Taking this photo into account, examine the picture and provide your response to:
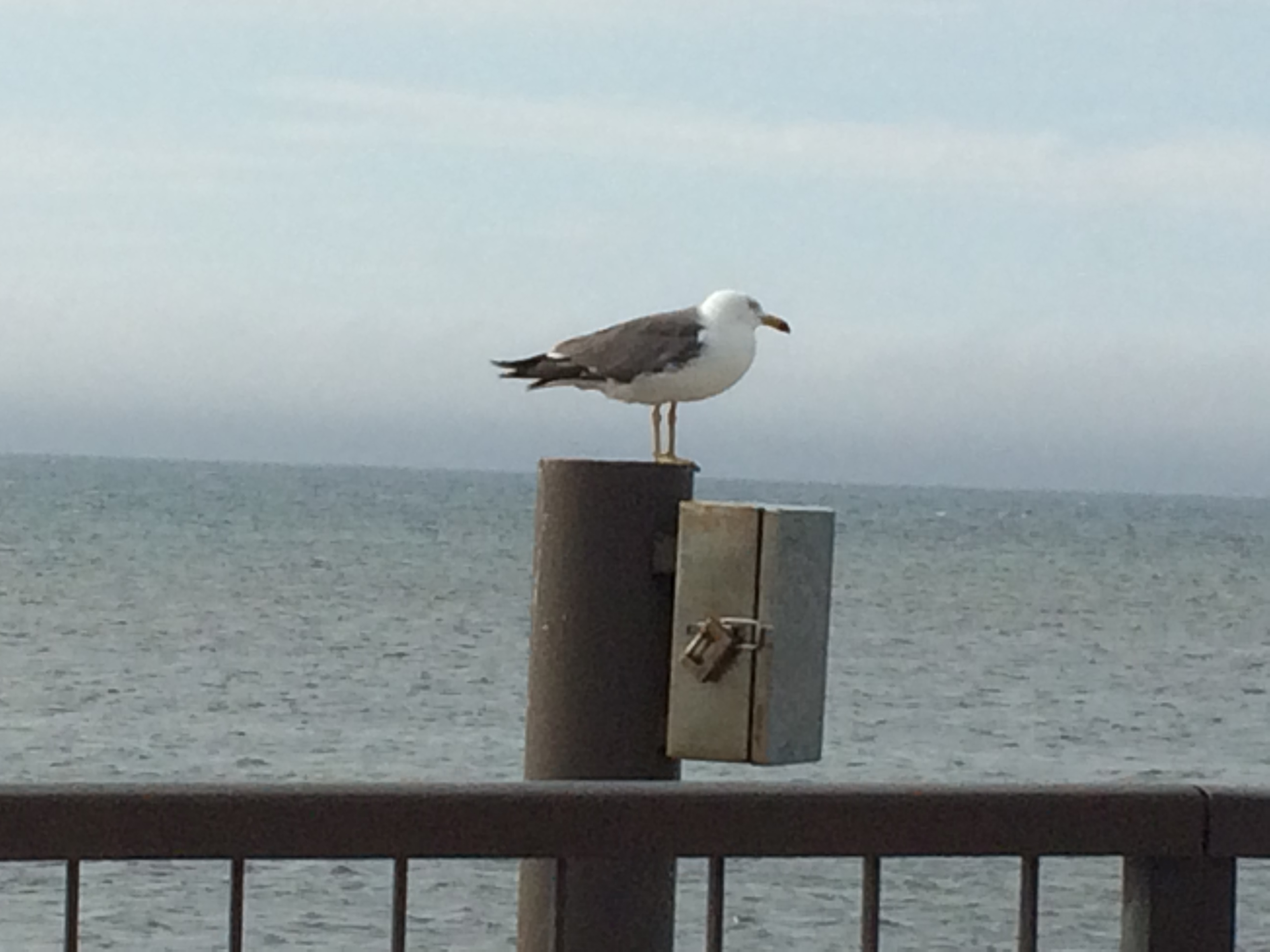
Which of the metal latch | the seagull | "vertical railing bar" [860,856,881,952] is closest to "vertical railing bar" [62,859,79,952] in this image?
"vertical railing bar" [860,856,881,952]

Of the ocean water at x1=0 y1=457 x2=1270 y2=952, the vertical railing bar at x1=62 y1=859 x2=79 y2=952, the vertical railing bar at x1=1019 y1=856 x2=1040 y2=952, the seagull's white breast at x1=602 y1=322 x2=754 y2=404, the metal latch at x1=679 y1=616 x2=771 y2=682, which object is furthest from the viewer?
the ocean water at x1=0 y1=457 x2=1270 y2=952

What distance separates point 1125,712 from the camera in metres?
42.7

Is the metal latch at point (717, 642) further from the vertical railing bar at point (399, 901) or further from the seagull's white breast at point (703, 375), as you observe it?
the seagull's white breast at point (703, 375)

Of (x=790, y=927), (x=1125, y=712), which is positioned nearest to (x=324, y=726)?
(x=1125, y=712)

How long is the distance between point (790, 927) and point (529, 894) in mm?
16936

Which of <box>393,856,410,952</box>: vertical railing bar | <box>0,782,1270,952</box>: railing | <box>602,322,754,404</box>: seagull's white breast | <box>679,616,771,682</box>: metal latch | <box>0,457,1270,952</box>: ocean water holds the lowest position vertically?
<box>0,457,1270,952</box>: ocean water

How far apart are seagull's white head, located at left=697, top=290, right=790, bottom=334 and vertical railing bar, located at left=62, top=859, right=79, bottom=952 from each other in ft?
10.3

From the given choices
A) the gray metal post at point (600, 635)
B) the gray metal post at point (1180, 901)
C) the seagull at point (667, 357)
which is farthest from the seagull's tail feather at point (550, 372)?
the gray metal post at point (1180, 901)

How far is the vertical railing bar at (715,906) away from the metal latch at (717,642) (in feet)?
3.61

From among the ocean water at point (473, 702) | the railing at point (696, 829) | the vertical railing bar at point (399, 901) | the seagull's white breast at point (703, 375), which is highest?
the seagull's white breast at point (703, 375)

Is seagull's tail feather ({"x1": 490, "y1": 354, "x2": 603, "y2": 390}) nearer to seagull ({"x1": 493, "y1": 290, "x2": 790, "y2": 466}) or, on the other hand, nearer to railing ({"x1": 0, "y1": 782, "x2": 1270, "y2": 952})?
seagull ({"x1": 493, "y1": 290, "x2": 790, "y2": 466})

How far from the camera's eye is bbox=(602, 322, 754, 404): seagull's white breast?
18.6 feet

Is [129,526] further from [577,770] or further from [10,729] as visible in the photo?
[577,770]

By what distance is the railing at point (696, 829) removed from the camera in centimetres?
285
